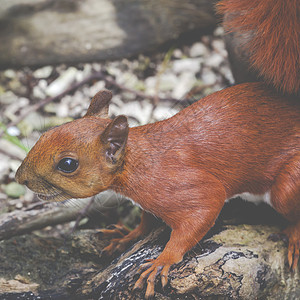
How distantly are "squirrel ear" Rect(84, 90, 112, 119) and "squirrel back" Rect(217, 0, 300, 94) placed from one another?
70 cm

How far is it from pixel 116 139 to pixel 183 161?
13.7 inches

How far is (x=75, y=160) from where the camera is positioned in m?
1.83

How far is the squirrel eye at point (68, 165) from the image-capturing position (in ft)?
5.96

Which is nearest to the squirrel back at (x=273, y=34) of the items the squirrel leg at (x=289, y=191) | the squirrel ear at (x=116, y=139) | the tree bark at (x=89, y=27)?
the squirrel leg at (x=289, y=191)

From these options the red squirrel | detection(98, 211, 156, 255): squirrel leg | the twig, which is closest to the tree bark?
the twig

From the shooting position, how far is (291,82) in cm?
200

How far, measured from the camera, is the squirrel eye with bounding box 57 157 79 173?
182cm

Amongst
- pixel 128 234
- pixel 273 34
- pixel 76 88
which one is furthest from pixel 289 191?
pixel 76 88

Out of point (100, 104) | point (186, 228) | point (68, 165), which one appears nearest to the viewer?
point (68, 165)

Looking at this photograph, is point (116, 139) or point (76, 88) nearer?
point (116, 139)

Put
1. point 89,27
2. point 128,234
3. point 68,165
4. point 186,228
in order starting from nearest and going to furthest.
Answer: point 68,165, point 186,228, point 128,234, point 89,27

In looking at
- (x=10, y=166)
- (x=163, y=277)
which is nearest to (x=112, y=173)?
(x=163, y=277)

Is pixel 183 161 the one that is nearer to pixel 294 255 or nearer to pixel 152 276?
pixel 152 276

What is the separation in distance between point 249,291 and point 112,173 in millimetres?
861
